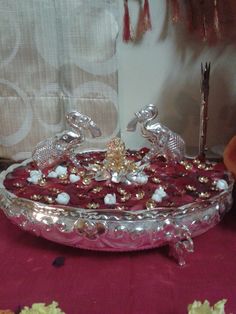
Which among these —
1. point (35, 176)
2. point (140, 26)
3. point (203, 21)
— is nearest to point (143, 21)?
point (140, 26)

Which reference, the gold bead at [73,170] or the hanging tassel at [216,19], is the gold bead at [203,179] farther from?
the hanging tassel at [216,19]

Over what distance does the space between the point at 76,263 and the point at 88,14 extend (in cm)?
52

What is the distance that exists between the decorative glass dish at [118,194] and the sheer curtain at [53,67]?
22cm

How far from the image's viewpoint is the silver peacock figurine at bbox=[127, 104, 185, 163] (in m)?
0.64

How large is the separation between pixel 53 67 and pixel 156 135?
342mm

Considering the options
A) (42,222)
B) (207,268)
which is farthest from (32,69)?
(207,268)

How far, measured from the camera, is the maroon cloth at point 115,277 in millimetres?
477

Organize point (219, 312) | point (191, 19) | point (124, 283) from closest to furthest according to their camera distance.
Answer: point (219, 312) → point (124, 283) → point (191, 19)

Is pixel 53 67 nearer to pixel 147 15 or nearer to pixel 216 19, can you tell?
pixel 147 15

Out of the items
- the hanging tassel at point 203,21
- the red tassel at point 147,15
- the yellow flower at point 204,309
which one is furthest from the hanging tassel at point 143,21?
the yellow flower at point 204,309

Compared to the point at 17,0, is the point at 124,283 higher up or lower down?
lower down

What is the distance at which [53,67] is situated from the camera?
34.8 inches

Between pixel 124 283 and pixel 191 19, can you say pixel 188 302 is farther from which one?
pixel 191 19

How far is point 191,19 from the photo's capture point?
0.84m
